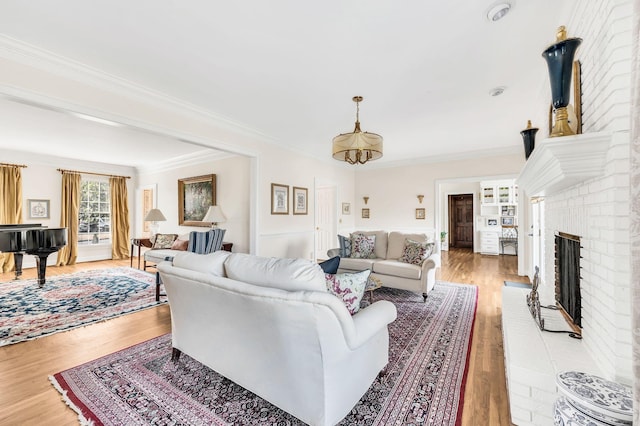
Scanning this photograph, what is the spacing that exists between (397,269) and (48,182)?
7.66 meters

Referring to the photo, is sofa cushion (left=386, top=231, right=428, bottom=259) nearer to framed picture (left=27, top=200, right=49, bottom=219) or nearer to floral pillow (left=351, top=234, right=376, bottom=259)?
floral pillow (left=351, top=234, right=376, bottom=259)

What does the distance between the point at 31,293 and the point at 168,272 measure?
12.3ft

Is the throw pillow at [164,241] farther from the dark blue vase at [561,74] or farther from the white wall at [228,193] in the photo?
the dark blue vase at [561,74]

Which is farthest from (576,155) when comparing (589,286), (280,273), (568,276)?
(280,273)

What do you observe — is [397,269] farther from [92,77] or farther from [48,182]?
[48,182]

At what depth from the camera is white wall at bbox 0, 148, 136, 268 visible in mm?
5898

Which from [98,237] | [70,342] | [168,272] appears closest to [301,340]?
[168,272]

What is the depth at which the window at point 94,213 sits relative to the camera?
684 cm

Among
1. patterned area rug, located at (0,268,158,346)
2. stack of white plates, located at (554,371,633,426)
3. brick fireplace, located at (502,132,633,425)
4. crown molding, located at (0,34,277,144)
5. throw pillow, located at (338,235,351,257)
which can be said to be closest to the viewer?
stack of white plates, located at (554,371,633,426)

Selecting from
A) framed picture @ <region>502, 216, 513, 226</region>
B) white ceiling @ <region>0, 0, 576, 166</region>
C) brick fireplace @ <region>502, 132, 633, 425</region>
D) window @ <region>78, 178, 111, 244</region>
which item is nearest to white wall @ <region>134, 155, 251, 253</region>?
white ceiling @ <region>0, 0, 576, 166</region>

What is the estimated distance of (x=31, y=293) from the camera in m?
4.03

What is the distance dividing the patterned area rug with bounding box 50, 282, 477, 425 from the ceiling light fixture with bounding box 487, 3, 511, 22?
2.57 m

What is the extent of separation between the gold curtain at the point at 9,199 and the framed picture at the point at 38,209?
228 mm

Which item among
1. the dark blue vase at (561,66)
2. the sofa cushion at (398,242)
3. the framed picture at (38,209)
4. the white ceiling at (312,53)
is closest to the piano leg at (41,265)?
the white ceiling at (312,53)
